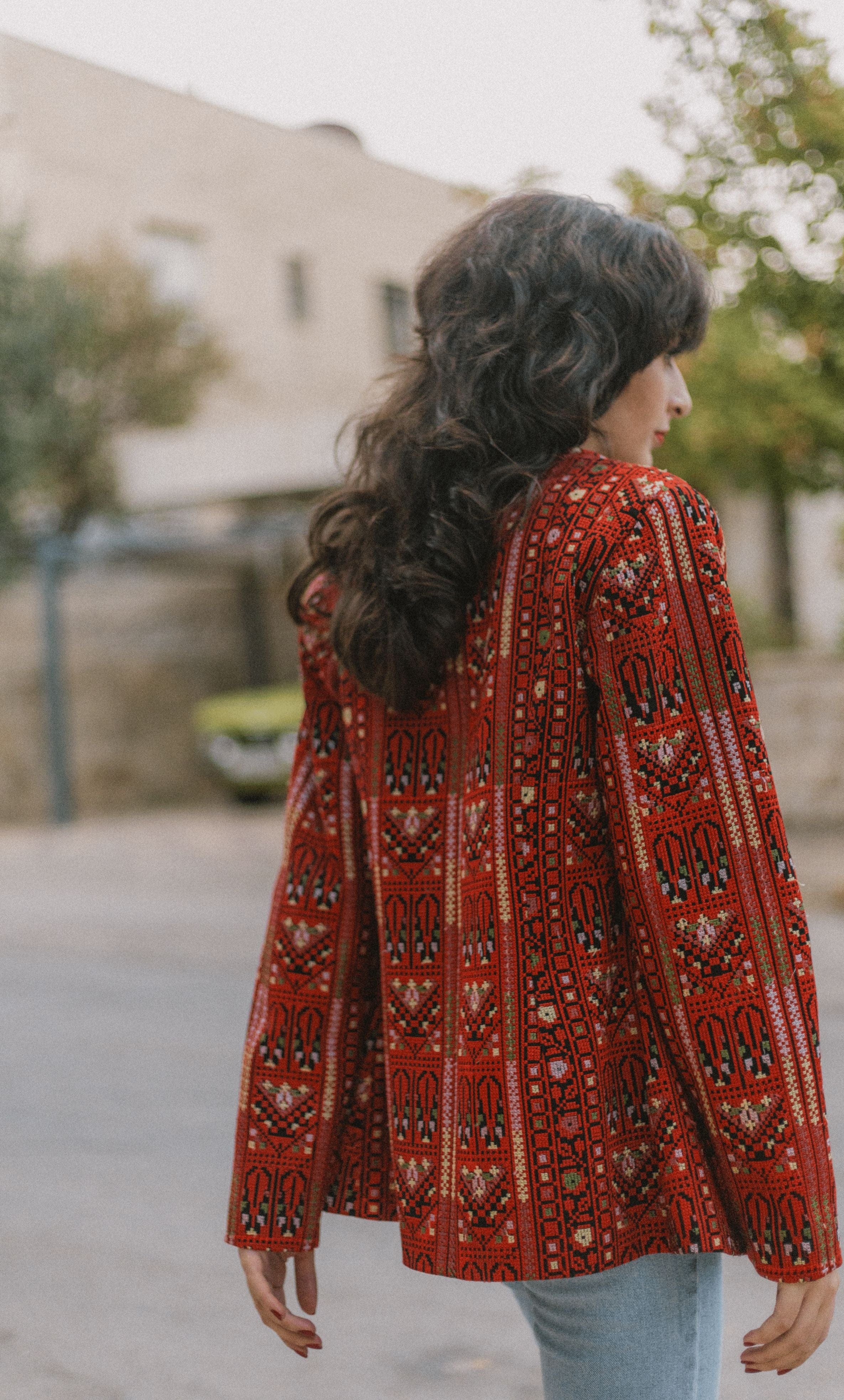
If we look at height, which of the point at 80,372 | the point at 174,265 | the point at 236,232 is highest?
the point at 174,265

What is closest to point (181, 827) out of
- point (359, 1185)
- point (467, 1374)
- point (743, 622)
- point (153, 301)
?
point (743, 622)

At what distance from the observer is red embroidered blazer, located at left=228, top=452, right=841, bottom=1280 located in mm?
1217

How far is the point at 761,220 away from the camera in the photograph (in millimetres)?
7434

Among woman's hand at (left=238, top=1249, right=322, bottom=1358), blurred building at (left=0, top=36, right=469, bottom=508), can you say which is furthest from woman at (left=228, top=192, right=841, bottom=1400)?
blurred building at (left=0, top=36, right=469, bottom=508)

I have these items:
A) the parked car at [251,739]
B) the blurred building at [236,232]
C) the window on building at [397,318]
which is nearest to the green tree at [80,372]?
the blurred building at [236,232]

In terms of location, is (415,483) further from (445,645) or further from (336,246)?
(336,246)

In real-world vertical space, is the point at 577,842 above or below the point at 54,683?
below

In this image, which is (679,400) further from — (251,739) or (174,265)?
(174,265)

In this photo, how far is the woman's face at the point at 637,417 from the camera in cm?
139

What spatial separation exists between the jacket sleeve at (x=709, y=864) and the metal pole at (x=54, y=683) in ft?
44.2

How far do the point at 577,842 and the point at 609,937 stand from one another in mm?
85

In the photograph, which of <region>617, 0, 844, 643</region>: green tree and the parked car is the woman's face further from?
the parked car

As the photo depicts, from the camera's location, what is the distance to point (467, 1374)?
9.46 feet

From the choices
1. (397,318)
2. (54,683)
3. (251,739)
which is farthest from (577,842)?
(54,683)
